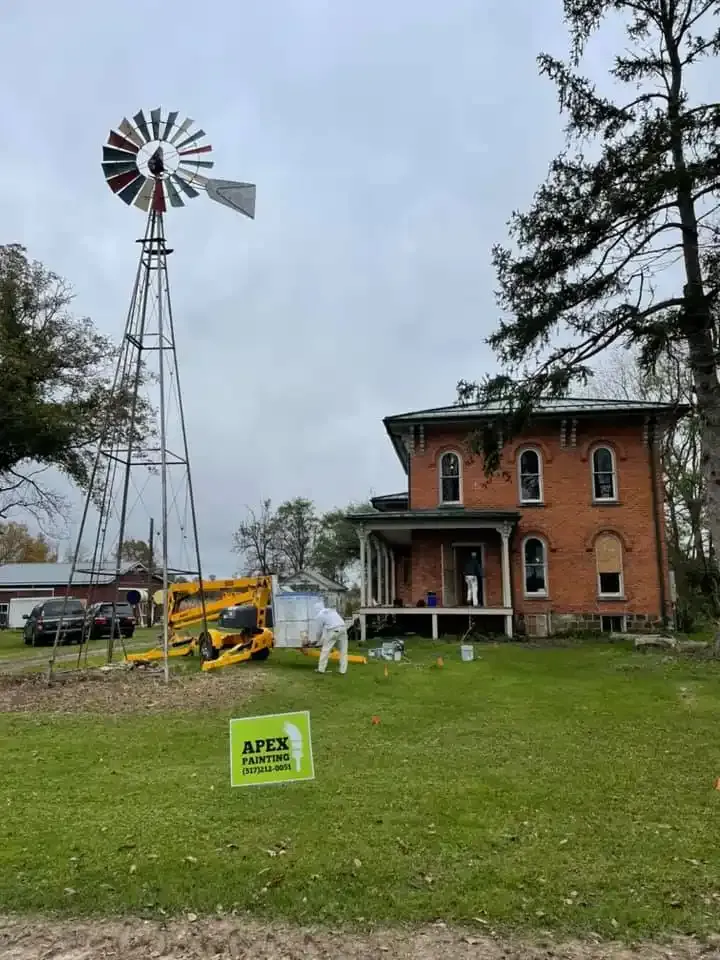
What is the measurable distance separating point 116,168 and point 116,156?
233 millimetres

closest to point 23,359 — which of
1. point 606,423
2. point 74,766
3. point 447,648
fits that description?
point 447,648

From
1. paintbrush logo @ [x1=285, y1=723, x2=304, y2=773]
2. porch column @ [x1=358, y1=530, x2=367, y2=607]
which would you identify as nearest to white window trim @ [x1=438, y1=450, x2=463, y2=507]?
porch column @ [x1=358, y1=530, x2=367, y2=607]

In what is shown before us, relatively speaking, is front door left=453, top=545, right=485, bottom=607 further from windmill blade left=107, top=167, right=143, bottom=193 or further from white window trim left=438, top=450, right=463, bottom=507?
windmill blade left=107, top=167, right=143, bottom=193

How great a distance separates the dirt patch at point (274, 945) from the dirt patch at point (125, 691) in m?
7.14

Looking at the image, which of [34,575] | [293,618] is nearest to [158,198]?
[293,618]

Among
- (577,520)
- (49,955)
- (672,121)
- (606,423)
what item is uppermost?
(672,121)

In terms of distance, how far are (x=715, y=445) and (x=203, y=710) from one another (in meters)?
11.3

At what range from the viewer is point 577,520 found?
82.6 ft

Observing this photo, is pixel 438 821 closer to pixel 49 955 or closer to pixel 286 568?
pixel 49 955

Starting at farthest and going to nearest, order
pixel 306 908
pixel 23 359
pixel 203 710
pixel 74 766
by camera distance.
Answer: pixel 23 359 < pixel 203 710 < pixel 74 766 < pixel 306 908

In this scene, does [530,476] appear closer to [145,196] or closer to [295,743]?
[145,196]

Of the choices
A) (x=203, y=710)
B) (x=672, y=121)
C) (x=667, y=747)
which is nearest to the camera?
(x=667, y=747)

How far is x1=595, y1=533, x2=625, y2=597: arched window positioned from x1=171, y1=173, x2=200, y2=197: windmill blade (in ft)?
56.6

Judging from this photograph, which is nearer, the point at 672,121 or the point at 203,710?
the point at 203,710
